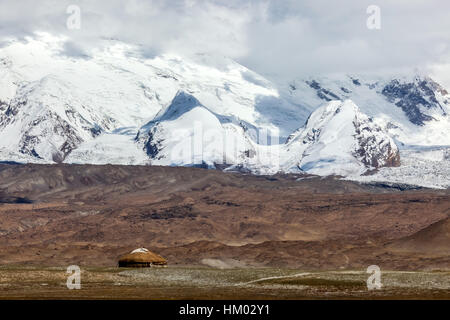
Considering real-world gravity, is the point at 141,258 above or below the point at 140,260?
above

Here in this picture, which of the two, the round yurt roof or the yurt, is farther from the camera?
the round yurt roof

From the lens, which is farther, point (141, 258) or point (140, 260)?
point (141, 258)

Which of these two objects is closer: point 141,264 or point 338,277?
point 338,277

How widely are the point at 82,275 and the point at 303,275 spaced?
3447cm

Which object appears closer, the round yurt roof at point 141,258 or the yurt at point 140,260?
the yurt at point 140,260
